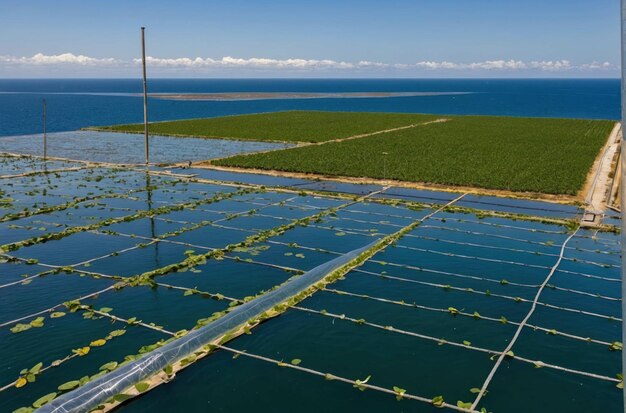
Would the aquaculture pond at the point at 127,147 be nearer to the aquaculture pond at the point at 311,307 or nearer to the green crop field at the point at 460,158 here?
the green crop field at the point at 460,158

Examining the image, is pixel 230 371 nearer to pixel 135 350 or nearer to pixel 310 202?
pixel 135 350

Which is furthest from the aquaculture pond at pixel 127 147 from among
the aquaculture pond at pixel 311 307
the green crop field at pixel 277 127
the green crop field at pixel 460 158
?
the aquaculture pond at pixel 311 307

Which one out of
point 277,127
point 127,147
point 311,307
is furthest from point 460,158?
point 277,127

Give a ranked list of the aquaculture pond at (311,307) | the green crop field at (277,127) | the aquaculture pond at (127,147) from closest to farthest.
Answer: the aquaculture pond at (311,307) → the aquaculture pond at (127,147) → the green crop field at (277,127)

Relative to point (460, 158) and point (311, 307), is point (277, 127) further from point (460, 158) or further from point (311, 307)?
point (311, 307)

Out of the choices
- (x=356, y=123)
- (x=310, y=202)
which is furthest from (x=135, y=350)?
(x=356, y=123)

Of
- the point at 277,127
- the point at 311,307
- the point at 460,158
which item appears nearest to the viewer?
the point at 311,307

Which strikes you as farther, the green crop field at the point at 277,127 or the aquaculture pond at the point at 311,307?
the green crop field at the point at 277,127
